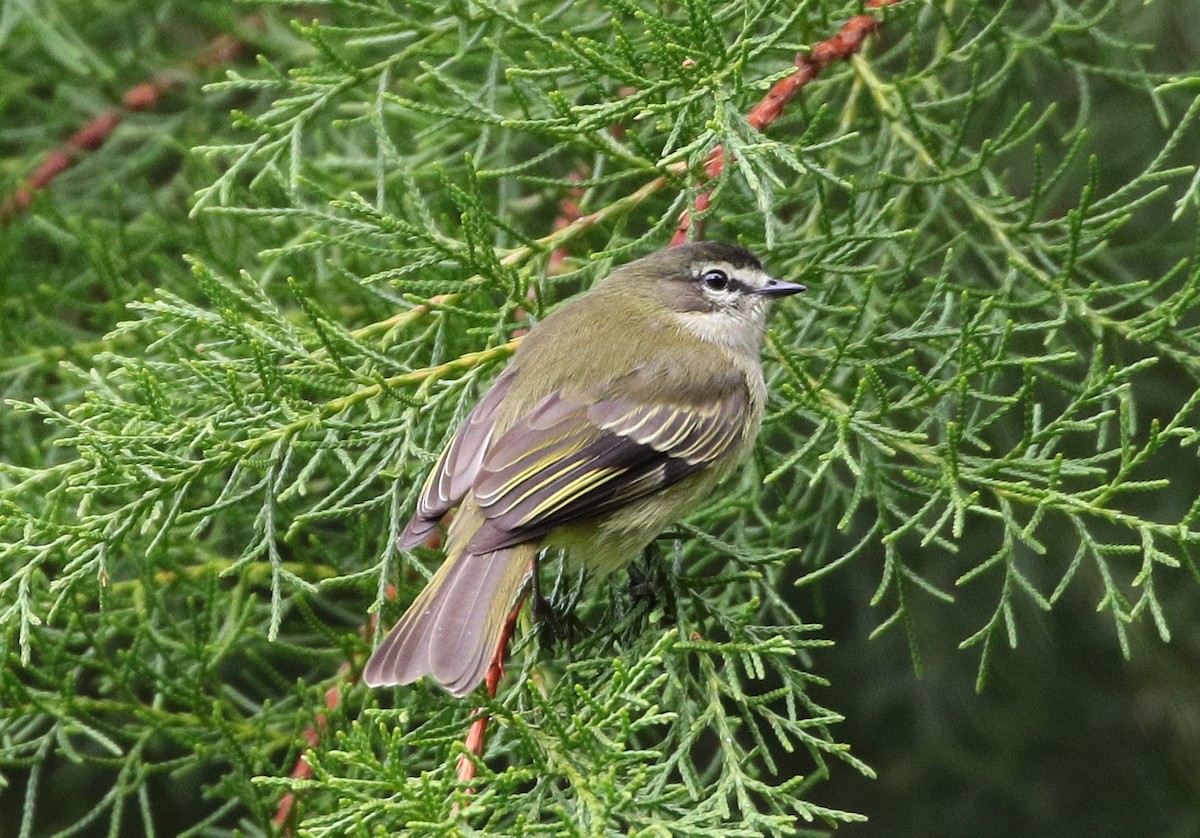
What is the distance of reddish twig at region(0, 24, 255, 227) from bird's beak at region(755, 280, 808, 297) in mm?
2394

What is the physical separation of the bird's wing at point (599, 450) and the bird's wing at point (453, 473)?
0.03m

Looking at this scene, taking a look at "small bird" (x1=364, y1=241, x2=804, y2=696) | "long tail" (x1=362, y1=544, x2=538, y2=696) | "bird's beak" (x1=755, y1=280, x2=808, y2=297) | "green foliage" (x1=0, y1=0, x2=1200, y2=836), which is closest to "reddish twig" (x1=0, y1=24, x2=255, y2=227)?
"green foliage" (x1=0, y1=0, x2=1200, y2=836)

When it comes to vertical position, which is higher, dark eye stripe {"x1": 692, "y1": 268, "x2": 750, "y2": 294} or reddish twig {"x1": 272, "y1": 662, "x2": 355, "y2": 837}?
dark eye stripe {"x1": 692, "y1": 268, "x2": 750, "y2": 294}

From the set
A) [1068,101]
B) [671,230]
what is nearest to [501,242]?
[671,230]

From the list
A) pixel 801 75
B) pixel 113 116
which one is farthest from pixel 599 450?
pixel 113 116

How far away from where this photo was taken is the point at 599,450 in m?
3.41

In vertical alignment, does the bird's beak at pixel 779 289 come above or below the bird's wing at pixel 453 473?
above

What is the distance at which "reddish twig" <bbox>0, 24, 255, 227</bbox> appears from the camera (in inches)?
191

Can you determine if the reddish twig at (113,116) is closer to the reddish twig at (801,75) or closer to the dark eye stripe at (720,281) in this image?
the dark eye stripe at (720,281)

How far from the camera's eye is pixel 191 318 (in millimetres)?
3031

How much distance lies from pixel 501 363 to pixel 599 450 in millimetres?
334

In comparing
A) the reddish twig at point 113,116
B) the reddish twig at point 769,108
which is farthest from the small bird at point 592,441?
the reddish twig at point 113,116

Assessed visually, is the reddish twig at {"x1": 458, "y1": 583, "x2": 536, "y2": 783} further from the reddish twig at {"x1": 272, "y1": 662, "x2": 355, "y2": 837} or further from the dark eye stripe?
the dark eye stripe

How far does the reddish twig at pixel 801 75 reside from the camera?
11.1 feet
